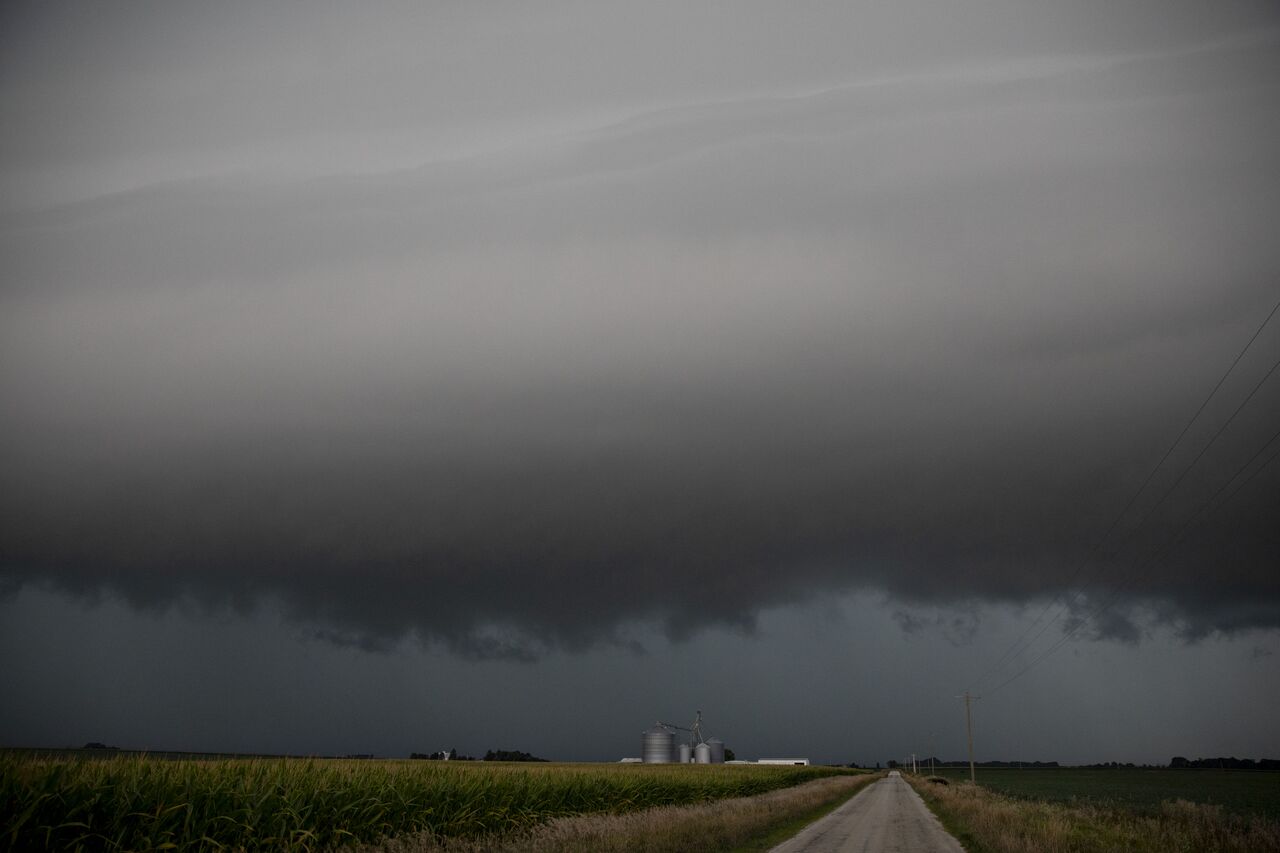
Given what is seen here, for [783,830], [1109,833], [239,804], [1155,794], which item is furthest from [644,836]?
[1155,794]

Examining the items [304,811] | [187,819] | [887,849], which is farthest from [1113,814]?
[187,819]

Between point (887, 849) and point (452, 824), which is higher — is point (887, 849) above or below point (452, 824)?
below

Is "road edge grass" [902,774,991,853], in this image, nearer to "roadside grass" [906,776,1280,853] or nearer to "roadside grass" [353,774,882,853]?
"roadside grass" [906,776,1280,853]

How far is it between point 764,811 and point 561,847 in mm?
20702

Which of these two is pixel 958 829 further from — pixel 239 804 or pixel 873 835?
pixel 239 804

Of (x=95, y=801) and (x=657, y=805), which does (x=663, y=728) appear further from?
(x=95, y=801)

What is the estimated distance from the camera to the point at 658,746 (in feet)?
371

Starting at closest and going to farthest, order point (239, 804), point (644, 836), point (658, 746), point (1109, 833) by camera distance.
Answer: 1. point (239, 804)
2. point (644, 836)
3. point (1109, 833)
4. point (658, 746)

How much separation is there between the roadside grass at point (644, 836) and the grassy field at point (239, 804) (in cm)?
76

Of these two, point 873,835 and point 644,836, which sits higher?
point 644,836

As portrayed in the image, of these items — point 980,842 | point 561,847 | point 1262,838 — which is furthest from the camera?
Result: point 980,842

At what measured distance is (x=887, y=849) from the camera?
26.9 metres

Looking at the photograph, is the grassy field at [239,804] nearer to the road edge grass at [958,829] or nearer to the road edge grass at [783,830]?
the road edge grass at [783,830]

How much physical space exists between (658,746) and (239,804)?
105m
